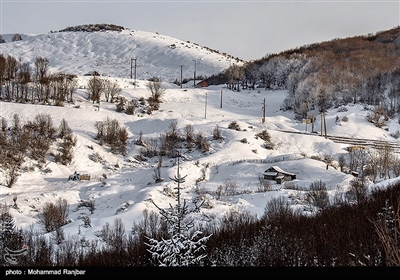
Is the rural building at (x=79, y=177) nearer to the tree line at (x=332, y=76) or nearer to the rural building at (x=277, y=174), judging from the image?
the rural building at (x=277, y=174)

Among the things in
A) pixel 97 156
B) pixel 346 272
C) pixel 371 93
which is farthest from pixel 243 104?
pixel 346 272

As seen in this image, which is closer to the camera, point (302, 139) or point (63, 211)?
point (63, 211)

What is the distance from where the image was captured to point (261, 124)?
46.9m

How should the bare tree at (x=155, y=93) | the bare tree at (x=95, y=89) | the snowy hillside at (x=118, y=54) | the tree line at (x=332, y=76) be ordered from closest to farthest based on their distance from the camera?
the bare tree at (x=95, y=89) < the bare tree at (x=155, y=93) < the tree line at (x=332, y=76) < the snowy hillside at (x=118, y=54)

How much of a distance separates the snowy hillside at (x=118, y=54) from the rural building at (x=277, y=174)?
55.6m

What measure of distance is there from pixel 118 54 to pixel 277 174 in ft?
257

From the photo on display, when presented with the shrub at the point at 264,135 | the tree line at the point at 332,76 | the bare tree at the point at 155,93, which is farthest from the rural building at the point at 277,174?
the bare tree at the point at 155,93

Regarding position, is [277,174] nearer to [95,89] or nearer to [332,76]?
[95,89]

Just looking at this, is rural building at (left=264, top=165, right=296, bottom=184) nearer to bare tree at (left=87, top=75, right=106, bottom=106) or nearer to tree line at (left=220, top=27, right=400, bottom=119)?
tree line at (left=220, top=27, right=400, bottom=119)

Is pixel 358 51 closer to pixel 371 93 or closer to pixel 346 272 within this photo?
pixel 371 93

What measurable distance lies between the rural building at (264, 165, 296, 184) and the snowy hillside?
182ft

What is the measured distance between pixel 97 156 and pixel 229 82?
147 feet

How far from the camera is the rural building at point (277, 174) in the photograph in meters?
29.9

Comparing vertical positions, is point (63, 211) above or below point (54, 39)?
below
